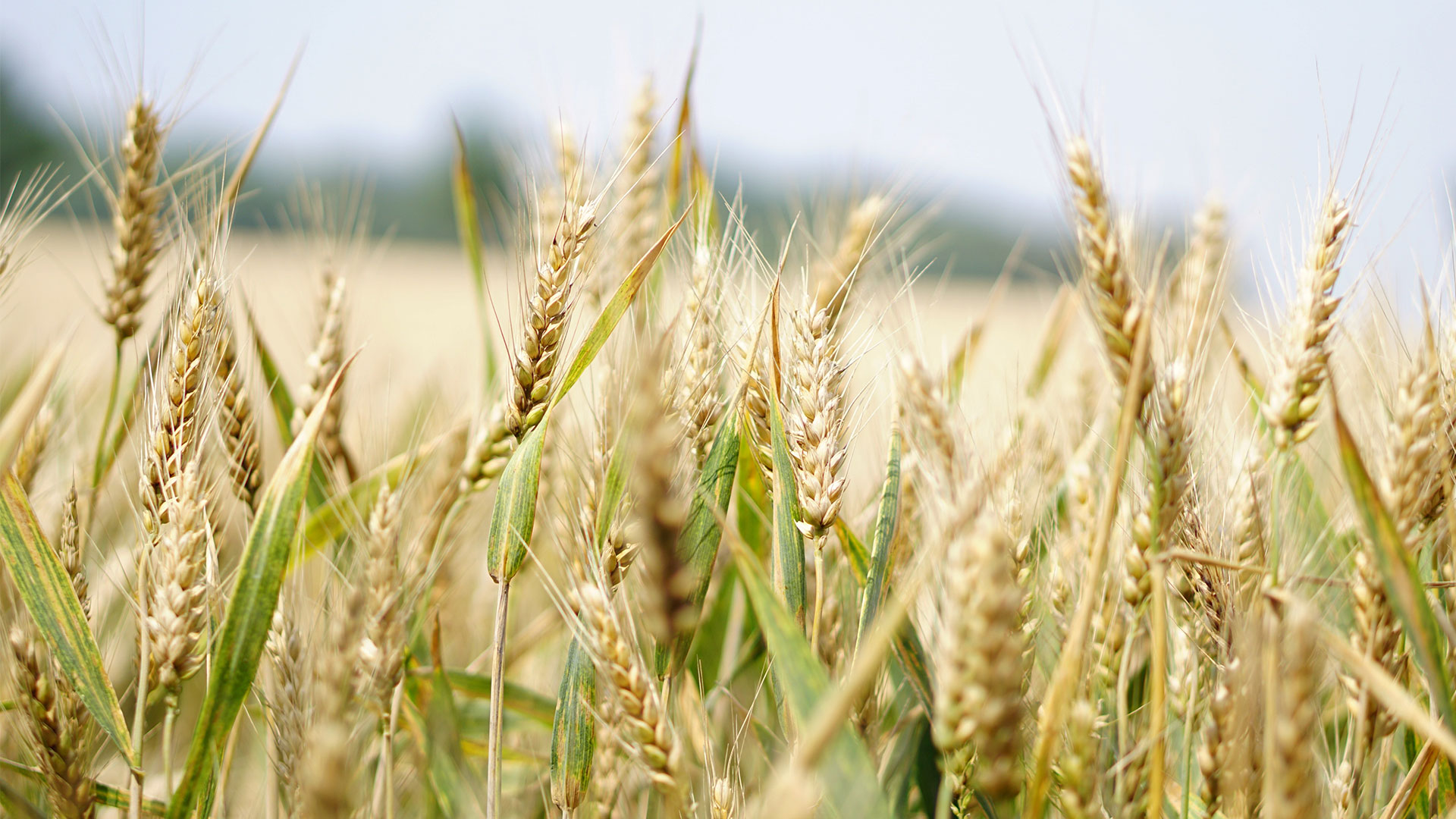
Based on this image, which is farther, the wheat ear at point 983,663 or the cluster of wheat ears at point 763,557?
the cluster of wheat ears at point 763,557

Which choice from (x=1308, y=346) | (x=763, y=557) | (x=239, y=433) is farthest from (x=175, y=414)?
(x=1308, y=346)

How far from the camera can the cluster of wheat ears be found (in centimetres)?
68

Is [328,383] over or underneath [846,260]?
underneath

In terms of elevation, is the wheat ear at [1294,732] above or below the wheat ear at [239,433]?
above

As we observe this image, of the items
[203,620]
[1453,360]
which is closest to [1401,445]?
[1453,360]

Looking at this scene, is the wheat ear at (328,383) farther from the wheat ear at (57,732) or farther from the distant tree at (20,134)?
the distant tree at (20,134)

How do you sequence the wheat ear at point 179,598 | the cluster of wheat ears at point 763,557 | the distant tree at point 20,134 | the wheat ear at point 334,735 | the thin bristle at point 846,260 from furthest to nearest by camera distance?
the distant tree at point 20,134
the thin bristle at point 846,260
the wheat ear at point 179,598
the cluster of wheat ears at point 763,557
the wheat ear at point 334,735

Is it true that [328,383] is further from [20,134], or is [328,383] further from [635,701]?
[20,134]

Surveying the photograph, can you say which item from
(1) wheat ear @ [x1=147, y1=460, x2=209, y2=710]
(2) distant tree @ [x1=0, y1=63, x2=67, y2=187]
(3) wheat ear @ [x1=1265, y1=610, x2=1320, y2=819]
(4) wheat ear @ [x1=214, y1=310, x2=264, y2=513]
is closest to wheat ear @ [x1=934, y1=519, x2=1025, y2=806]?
(3) wheat ear @ [x1=1265, y1=610, x2=1320, y2=819]

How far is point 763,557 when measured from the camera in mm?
1234

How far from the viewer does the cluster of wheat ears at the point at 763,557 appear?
68 centimetres

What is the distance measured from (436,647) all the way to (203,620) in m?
0.32

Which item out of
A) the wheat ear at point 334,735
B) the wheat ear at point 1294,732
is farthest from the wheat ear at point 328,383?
the wheat ear at point 1294,732

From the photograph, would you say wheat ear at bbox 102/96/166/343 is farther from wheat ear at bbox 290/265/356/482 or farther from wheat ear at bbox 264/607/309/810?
wheat ear at bbox 264/607/309/810
